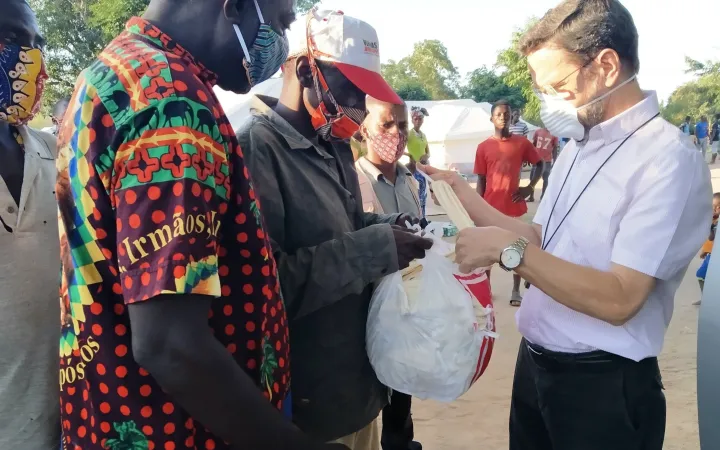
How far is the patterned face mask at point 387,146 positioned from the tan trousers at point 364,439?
1845 millimetres

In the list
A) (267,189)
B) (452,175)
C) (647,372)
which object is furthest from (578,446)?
(267,189)

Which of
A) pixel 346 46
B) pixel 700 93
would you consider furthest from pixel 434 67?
pixel 346 46

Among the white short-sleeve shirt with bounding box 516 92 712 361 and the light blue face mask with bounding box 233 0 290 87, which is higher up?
the light blue face mask with bounding box 233 0 290 87

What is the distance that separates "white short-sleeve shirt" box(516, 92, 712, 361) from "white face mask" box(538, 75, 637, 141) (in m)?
0.06

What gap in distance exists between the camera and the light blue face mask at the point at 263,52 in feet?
3.62

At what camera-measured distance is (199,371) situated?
2.86ft

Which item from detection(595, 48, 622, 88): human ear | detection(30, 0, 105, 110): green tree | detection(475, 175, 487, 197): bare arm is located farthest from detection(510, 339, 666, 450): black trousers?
detection(30, 0, 105, 110): green tree

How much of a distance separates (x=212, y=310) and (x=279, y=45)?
1.93 ft

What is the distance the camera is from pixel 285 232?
167cm

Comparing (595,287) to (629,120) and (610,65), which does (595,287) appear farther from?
(610,65)

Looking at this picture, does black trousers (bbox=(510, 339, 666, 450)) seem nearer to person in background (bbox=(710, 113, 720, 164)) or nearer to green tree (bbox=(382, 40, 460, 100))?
person in background (bbox=(710, 113, 720, 164))

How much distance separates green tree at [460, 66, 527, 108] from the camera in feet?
97.2

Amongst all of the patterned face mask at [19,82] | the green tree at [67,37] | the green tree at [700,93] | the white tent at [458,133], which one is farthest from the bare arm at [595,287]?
the green tree at [700,93]

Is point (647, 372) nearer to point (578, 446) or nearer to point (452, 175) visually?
point (578, 446)
